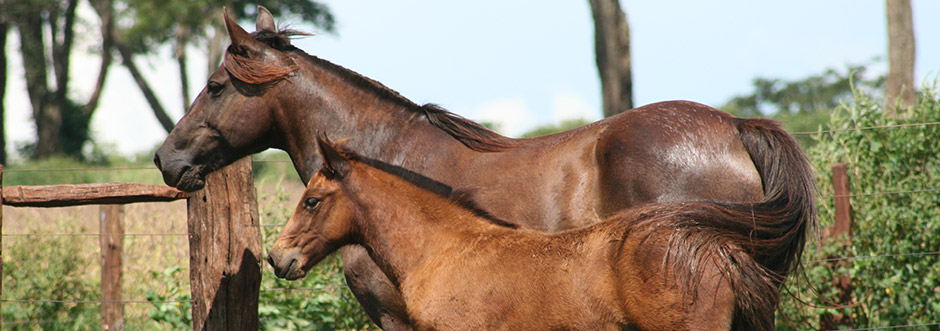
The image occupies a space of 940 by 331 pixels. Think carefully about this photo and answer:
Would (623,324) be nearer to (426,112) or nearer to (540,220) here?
(540,220)

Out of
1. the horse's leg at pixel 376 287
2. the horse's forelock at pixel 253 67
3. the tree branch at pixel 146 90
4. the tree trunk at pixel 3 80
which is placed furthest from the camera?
the tree branch at pixel 146 90

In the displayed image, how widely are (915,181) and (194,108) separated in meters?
5.47

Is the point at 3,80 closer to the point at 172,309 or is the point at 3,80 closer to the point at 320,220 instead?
the point at 172,309

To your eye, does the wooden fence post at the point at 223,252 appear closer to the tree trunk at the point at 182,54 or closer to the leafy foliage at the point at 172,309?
the leafy foliage at the point at 172,309

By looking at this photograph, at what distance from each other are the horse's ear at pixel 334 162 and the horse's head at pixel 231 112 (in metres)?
0.81

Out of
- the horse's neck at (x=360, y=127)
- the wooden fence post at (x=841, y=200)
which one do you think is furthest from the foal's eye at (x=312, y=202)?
the wooden fence post at (x=841, y=200)

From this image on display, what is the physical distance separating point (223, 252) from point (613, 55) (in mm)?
7193

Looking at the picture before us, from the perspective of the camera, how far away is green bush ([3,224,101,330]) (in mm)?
7684

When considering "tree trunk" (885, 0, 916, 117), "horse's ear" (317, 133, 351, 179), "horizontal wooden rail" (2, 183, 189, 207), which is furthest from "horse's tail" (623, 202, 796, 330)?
"tree trunk" (885, 0, 916, 117)

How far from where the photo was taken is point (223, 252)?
5.05 m

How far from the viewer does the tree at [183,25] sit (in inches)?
1006

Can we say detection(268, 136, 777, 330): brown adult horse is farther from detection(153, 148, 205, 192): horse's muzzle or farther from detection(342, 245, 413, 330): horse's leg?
detection(153, 148, 205, 192): horse's muzzle

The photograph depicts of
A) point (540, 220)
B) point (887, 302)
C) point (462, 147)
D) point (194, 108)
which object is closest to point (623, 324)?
point (540, 220)

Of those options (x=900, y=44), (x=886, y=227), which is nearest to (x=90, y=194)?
(x=886, y=227)
